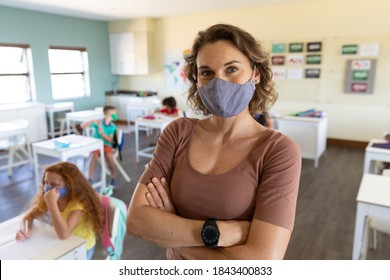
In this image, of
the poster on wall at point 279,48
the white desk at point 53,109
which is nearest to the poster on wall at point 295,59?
the poster on wall at point 279,48

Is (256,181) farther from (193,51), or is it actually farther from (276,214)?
(193,51)

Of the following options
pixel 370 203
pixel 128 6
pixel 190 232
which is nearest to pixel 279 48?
pixel 128 6

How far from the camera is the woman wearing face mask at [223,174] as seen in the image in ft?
3.03

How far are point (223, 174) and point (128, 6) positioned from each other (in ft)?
19.4

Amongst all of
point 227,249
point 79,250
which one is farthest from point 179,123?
point 79,250

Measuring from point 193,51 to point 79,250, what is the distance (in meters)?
1.06

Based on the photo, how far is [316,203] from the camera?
3504 mm

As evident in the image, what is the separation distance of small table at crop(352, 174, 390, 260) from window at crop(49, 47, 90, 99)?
670 centimetres

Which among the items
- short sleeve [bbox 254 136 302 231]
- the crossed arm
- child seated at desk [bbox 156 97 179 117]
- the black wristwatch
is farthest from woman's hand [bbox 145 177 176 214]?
child seated at desk [bbox 156 97 179 117]

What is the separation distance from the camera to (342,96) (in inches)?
230

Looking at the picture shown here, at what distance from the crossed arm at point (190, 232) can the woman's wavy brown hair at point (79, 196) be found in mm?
866

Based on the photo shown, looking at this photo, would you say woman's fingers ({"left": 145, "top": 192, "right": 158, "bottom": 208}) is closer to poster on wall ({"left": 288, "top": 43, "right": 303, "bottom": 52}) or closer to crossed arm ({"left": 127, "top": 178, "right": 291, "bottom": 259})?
crossed arm ({"left": 127, "top": 178, "right": 291, "bottom": 259})

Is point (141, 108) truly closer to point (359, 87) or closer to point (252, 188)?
point (359, 87)

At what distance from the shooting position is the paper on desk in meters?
1.40
